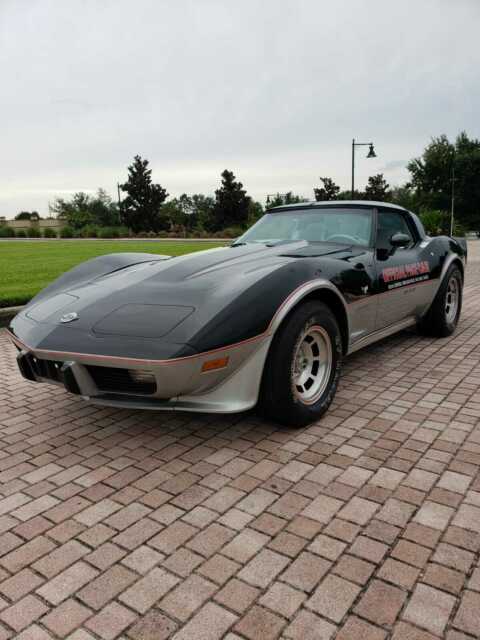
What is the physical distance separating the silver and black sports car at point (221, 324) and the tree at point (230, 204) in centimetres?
4260

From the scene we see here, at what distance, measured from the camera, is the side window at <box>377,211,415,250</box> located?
4.14 meters

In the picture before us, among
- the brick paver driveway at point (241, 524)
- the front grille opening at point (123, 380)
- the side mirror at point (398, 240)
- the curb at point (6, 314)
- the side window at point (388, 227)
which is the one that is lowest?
the brick paver driveway at point (241, 524)

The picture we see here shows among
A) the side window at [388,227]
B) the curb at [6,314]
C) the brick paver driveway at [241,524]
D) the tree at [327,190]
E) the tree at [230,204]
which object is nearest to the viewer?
the brick paver driveway at [241,524]

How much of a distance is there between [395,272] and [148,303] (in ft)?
7.45

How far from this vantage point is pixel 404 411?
3320mm

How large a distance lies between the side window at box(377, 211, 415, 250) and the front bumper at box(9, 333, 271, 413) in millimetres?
1929

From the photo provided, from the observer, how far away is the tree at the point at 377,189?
145 ft

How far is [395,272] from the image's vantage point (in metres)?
4.12

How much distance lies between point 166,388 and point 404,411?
173cm

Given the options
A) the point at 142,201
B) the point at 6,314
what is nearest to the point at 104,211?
the point at 142,201

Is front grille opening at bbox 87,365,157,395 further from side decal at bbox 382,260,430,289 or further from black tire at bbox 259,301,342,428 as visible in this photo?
side decal at bbox 382,260,430,289

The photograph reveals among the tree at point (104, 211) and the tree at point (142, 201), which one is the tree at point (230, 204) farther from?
the tree at point (104, 211)

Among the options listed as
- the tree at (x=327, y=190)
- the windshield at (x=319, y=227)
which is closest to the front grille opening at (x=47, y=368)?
the windshield at (x=319, y=227)

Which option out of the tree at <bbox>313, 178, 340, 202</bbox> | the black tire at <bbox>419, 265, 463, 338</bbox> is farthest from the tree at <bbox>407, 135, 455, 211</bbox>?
the black tire at <bbox>419, 265, 463, 338</bbox>
